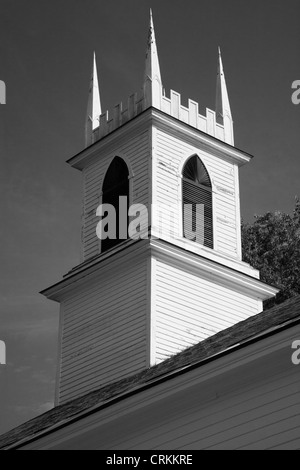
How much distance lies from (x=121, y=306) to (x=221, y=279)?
2.60 m

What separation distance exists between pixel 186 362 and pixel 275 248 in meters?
21.1

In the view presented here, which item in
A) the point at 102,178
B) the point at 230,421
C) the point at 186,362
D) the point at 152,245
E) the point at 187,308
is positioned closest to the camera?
the point at 230,421

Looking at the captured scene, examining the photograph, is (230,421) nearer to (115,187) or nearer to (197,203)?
(197,203)

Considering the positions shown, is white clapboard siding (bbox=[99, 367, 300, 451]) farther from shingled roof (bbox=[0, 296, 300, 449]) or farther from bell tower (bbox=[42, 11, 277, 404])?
bell tower (bbox=[42, 11, 277, 404])

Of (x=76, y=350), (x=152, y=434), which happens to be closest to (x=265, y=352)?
(x=152, y=434)

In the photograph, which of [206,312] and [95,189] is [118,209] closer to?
[95,189]

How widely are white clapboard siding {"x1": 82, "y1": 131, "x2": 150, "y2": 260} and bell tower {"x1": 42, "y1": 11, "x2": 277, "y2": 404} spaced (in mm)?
31

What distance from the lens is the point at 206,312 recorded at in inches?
856

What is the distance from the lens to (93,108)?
26297mm

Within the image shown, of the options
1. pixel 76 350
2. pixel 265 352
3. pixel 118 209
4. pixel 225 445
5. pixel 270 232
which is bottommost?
pixel 225 445

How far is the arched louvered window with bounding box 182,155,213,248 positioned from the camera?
2278cm

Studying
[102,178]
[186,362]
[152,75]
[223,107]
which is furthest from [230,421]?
[223,107]

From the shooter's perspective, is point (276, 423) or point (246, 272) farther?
point (246, 272)

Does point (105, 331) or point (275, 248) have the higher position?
point (275, 248)
